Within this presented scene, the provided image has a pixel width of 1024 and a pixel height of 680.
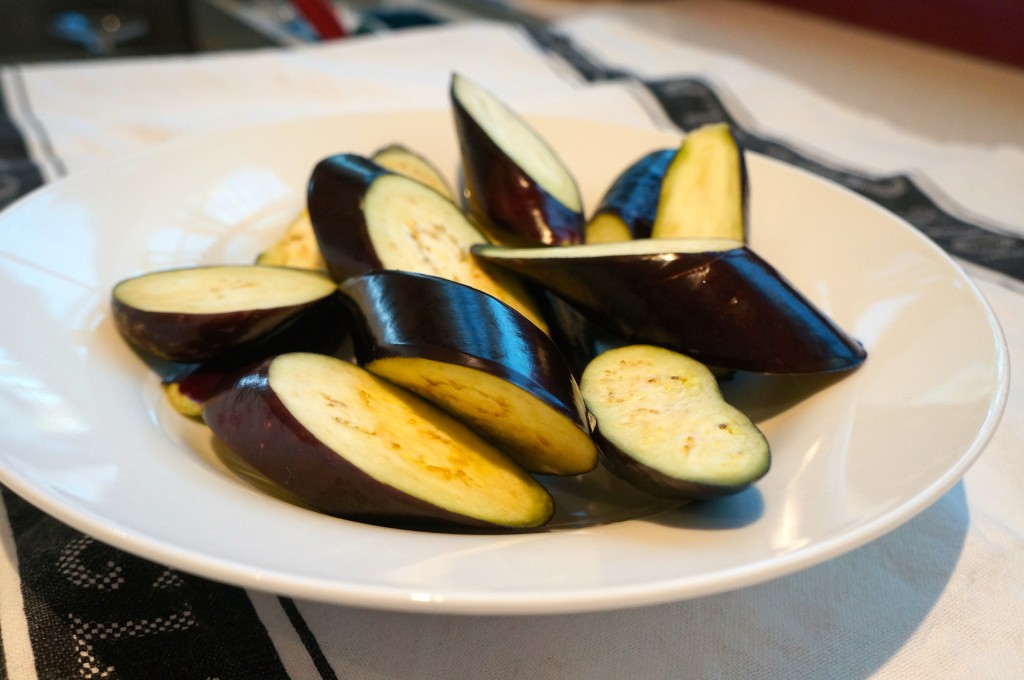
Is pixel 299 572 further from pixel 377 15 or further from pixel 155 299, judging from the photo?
pixel 377 15

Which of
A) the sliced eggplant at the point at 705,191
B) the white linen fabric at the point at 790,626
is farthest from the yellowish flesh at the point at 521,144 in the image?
the white linen fabric at the point at 790,626

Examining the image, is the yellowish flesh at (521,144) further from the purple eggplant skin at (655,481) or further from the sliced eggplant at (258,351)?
the purple eggplant skin at (655,481)

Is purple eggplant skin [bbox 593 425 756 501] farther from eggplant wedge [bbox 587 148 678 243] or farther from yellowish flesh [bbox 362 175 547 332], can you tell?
eggplant wedge [bbox 587 148 678 243]

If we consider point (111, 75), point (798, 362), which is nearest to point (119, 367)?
point (798, 362)

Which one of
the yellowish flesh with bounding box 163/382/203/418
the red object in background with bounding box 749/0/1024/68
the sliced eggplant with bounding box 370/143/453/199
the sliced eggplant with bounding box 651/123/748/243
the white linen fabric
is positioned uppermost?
the red object in background with bounding box 749/0/1024/68

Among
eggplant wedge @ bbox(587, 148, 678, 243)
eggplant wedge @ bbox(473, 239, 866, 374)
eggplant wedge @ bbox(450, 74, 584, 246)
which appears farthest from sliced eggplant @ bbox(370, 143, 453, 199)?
Answer: eggplant wedge @ bbox(473, 239, 866, 374)

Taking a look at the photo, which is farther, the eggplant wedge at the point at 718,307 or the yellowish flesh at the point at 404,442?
the eggplant wedge at the point at 718,307
